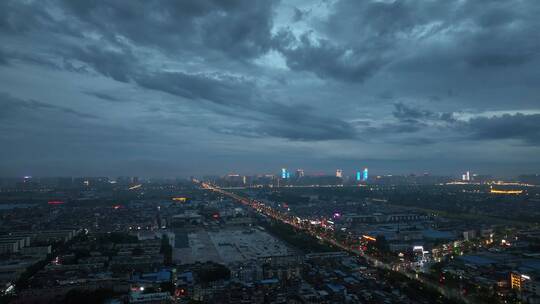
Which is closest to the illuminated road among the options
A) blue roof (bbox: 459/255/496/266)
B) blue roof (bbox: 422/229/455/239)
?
blue roof (bbox: 459/255/496/266)

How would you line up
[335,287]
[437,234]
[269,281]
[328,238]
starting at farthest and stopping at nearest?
1. [437,234]
2. [328,238]
3. [269,281]
4. [335,287]

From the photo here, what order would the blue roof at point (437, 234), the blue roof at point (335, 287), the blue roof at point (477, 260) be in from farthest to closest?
the blue roof at point (437, 234)
the blue roof at point (477, 260)
the blue roof at point (335, 287)

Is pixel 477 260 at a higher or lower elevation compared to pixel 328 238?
higher

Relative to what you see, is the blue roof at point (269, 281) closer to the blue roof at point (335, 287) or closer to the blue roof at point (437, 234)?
the blue roof at point (335, 287)

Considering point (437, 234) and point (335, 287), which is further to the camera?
point (437, 234)

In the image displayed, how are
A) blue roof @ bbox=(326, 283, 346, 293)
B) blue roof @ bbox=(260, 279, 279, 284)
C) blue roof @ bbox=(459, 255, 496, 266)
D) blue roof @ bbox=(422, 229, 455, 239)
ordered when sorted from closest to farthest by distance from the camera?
1. blue roof @ bbox=(326, 283, 346, 293)
2. blue roof @ bbox=(260, 279, 279, 284)
3. blue roof @ bbox=(459, 255, 496, 266)
4. blue roof @ bbox=(422, 229, 455, 239)

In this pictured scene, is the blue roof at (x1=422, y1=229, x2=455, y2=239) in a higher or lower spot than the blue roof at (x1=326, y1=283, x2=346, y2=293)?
higher

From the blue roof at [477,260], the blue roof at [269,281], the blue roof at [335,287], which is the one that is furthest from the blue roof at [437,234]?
the blue roof at [269,281]

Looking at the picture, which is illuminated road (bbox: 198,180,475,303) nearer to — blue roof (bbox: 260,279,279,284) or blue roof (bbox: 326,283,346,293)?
blue roof (bbox: 326,283,346,293)

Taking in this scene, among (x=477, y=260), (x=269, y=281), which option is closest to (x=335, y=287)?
(x=269, y=281)

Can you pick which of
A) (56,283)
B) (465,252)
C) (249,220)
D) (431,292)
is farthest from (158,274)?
(249,220)

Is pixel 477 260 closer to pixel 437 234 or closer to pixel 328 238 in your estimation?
pixel 437 234
